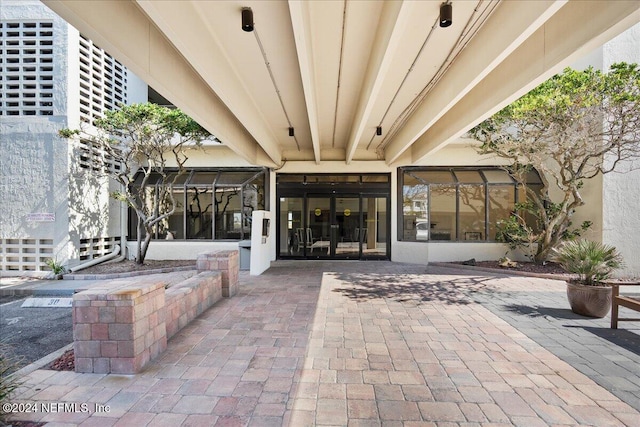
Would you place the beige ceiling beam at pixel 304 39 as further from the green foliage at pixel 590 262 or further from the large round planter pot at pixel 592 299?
the large round planter pot at pixel 592 299

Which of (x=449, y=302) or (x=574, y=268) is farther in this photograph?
(x=449, y=302)

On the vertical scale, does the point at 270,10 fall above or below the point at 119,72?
below

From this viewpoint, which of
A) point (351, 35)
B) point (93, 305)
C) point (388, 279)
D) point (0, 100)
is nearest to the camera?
point (93, 305)

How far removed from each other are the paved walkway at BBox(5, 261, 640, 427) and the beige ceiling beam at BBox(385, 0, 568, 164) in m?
3.44

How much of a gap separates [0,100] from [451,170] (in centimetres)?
1351

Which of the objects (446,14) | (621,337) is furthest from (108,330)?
(621,337)

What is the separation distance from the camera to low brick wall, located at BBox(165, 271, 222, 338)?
4216mm

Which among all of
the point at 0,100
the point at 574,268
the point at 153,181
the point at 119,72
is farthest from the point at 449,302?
the point at 0,100

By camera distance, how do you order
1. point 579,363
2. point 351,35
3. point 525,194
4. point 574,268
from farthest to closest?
point 525,194 → point 574,268 → point 351,35 → point 579,363

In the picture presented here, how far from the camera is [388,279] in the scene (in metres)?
8.09

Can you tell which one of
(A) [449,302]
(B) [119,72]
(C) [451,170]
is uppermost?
(B) [119,72]

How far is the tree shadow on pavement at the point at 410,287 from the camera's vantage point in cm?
629

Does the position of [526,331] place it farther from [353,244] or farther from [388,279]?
[353,244]

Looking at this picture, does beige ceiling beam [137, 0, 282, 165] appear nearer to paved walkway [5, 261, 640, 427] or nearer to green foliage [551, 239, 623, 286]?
paved walkway [5, 261, 640, 427]
